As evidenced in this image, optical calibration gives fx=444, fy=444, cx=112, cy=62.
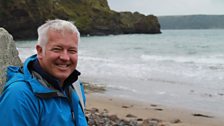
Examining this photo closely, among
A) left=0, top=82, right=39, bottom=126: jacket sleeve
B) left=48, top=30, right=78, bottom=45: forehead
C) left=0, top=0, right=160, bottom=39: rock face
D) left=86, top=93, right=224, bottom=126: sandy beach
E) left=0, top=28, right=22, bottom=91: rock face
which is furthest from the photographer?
left=0, top=0, right=160, bottom=39: rock face

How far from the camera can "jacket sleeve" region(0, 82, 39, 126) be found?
2.38m

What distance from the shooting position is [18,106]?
94.7 inches

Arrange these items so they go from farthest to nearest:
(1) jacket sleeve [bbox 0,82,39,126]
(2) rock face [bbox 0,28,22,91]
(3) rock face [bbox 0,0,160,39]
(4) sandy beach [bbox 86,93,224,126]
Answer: (3) rock face [bbox 0,0,160,39] < (4) sandy beach [bbox 86,93,224,126] < (2) rock face [bbox 0,28,22,91] < (1) jacket sleeve [bbox 0,82,39,126]

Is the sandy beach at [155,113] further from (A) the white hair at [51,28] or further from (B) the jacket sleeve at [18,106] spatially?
(B) the jacket sleeve at [18,106]

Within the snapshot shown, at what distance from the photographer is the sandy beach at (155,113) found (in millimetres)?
9797

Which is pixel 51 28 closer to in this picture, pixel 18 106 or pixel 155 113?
pixel 18 106

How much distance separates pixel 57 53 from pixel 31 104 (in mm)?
385

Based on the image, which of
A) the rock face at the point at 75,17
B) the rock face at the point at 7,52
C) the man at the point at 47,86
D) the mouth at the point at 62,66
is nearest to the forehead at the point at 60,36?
the man at the point at 47,86

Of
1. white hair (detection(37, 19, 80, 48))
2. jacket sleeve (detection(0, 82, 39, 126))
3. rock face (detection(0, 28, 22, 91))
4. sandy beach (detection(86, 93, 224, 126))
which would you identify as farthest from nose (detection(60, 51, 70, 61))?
sandy beach (detection(86, 93, 224, 126))

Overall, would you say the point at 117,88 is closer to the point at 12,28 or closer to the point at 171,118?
the point at 171,118

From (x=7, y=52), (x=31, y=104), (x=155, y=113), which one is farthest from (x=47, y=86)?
(x=155, y=113)

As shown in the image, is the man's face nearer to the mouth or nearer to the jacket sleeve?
the mouth

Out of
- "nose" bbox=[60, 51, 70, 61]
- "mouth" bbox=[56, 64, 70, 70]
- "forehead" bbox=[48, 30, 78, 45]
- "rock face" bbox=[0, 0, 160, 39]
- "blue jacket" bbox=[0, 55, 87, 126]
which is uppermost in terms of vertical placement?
"forehead" bbox=[48, 30, 78, 45]

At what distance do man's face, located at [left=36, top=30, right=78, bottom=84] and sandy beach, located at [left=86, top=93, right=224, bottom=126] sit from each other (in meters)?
6.95
